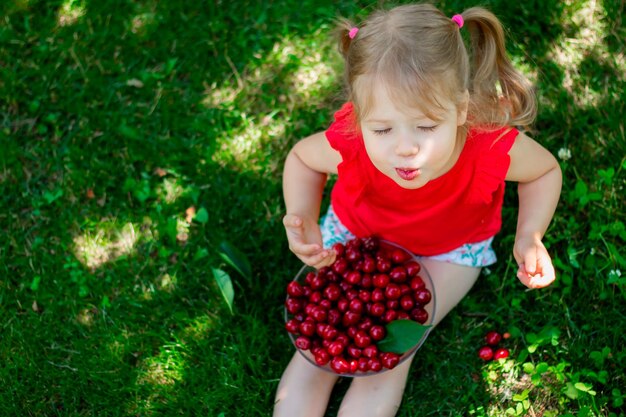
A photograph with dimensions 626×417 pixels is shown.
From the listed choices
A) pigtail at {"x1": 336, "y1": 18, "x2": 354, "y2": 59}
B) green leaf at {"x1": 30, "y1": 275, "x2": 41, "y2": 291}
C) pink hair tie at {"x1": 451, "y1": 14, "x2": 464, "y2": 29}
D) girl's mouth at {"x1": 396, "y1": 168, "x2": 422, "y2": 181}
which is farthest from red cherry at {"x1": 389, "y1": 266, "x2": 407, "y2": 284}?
green leaf at {"x1": 30, "y1": 275, "x2": 41, "y2": 291}

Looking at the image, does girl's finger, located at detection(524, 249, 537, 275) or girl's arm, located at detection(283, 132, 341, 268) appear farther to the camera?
girl's arm, located at detection(283, 132, 341, 268)

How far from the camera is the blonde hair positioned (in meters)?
1.96

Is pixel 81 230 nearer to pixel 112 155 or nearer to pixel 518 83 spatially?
pixel 112 155

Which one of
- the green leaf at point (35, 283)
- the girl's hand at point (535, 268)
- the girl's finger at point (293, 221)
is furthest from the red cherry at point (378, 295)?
the green leaf at point (35, 283)

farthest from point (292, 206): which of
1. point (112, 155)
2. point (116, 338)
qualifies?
point (112, 155)

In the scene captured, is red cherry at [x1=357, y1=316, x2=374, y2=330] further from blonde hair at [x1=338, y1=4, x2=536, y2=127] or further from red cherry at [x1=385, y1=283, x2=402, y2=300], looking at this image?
blonde hair at [x1=338, y1=4, x2=536, y2=127]

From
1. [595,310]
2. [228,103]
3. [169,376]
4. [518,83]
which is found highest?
[518,83]

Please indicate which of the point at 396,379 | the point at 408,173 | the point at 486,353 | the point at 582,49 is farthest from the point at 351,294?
the point at 582,49

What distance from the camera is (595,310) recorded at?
279 cm

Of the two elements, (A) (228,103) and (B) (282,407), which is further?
(A) (228,103)

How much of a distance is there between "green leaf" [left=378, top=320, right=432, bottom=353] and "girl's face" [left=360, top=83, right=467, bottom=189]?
24.9 inches

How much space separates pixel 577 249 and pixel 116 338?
6.63 feet

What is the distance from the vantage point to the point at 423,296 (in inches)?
103

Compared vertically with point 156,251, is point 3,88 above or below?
above
